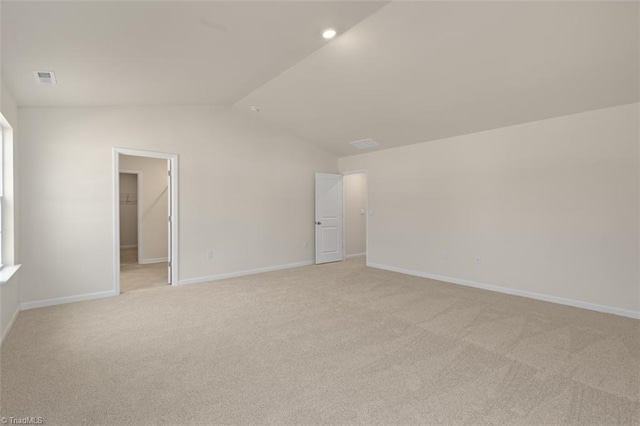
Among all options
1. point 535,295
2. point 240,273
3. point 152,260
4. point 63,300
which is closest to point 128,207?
point 152,260

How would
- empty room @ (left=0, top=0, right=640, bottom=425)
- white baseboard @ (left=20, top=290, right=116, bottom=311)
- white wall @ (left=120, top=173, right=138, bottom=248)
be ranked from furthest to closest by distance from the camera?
white wall @ (left=120, top=173, right=138, bottom=248)
white baseboard @ (left=20, top=290, right=116, bottom=311)
empty room @ (left=0, top=0, right=640, bottom=425)

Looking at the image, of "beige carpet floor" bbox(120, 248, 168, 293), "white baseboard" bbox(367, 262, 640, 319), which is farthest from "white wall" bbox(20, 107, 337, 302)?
"white baseboard" bbox(367, 262, 640, 319)

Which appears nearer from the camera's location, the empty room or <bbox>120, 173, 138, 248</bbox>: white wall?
the empty room

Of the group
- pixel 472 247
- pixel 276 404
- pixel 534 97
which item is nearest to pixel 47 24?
pixel 276 404

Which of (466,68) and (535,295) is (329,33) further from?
(535,295)

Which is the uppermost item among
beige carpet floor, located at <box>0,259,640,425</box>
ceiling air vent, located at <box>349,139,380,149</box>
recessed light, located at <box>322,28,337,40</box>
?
recessed light, located at <box>322,28,337,40</box>

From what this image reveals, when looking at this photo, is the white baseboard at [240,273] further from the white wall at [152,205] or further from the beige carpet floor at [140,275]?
the white wall at [152,205]

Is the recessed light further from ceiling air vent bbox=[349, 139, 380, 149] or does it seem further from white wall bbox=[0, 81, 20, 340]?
white wall bbox=[0, 81, 20, 340]

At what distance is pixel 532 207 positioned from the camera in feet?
13.9

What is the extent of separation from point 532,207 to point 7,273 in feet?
19.8

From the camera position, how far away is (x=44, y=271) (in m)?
3.92

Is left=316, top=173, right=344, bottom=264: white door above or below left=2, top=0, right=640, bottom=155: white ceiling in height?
below

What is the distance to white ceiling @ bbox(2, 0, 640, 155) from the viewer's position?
7.87 ft

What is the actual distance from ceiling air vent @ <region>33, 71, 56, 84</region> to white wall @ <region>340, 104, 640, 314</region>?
5.00m
